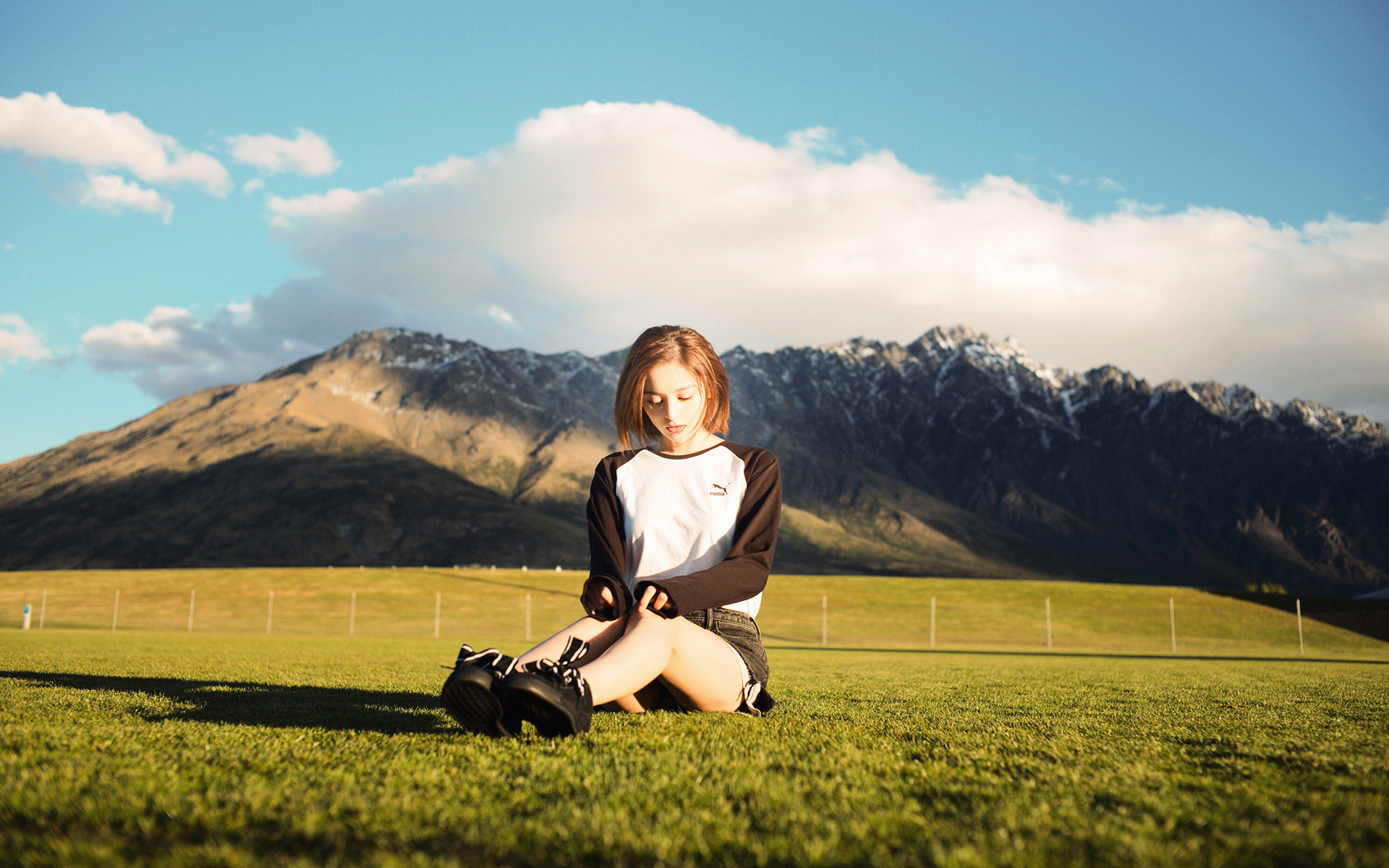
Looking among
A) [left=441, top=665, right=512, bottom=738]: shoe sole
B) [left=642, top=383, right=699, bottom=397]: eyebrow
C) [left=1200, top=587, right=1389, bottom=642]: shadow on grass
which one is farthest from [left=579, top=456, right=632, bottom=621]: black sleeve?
[left=1200, top=587, right=1389, bottom=642]: shadow on grass

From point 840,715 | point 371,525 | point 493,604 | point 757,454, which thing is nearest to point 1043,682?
point 840,715

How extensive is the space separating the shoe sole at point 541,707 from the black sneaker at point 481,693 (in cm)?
6

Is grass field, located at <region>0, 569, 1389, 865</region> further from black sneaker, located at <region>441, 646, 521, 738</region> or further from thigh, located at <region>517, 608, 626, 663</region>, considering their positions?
thigh, located at <region>517, 608, 626, 663</region>

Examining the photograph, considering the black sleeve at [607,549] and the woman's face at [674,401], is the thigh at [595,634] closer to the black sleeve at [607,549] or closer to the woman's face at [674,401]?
the black sleeve at [607,549]

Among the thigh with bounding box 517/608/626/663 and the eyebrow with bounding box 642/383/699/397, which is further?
the eyebrow with bounding box 642/383/699/397

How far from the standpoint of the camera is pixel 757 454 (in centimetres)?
428

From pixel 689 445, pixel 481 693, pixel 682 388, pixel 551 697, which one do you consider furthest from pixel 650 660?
pixel 682 388

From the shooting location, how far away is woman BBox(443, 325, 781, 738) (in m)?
3.34

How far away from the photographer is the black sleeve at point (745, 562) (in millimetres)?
3488

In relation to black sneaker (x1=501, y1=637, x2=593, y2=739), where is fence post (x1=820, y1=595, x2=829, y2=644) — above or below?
below

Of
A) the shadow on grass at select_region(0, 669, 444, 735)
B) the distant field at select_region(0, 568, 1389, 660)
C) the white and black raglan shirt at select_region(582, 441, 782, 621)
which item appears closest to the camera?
the white and black raglan shirt at select_region(582, 441, 782, 621)

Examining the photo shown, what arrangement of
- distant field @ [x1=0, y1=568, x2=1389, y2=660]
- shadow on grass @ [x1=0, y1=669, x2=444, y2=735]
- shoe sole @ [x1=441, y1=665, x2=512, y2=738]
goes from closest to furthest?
shoe sole @ [x1=441, y1=665, x2=512, y2=738] < shadow on grass @ [x1=0, y1=669, x2=444, y2=735] < distant field @ [x1=0, y1=568, x2=1389, y2=660]

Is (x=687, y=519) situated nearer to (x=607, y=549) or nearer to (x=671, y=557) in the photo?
(x=671, y=557)

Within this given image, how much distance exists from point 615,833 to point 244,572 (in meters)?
57.7
